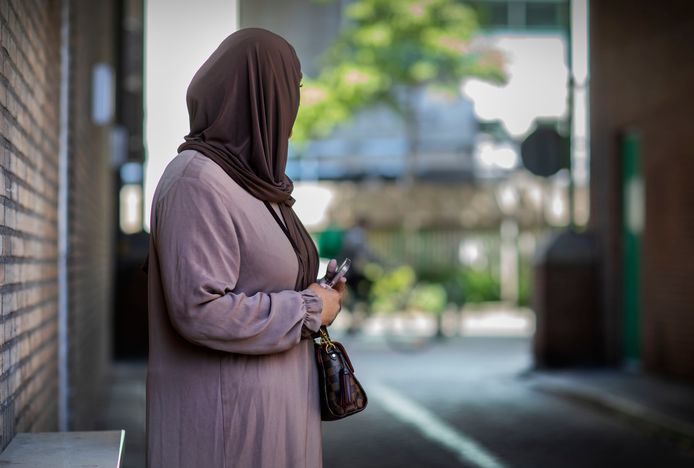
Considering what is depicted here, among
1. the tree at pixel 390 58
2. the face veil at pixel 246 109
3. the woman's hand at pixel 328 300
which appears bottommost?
the woman's hand at pixel 328 300

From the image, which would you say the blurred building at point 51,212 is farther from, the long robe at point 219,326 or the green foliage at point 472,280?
the green foliage at point 472,280

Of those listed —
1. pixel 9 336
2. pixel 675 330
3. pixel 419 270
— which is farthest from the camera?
pixel 419 270

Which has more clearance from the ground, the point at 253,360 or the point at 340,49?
the point at 340,49

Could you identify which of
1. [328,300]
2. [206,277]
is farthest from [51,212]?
[206,277]

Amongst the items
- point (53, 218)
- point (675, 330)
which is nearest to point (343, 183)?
point (675, 330)

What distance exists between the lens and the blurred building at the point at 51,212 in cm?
320

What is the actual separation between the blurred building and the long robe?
0.61 metres

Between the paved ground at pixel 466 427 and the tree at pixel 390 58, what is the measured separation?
14442 millimetres

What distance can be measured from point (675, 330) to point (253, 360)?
28.9 ft

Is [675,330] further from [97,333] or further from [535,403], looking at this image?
[97,333]

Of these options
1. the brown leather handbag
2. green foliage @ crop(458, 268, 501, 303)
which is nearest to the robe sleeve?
the brown leather handbag

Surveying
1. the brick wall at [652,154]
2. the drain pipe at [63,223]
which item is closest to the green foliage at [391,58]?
the brick wall at [652,154]

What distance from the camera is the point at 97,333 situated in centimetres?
883

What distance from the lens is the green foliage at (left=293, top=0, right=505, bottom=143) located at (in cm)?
2580
